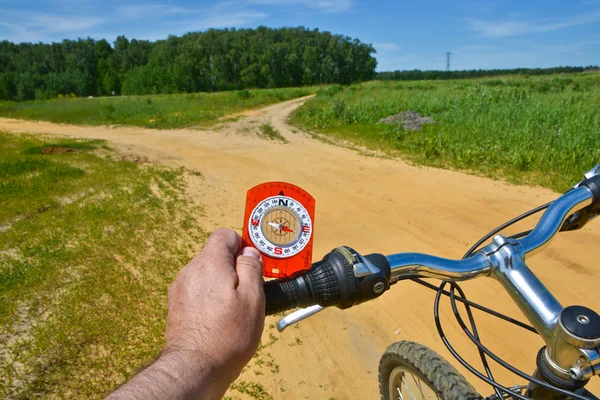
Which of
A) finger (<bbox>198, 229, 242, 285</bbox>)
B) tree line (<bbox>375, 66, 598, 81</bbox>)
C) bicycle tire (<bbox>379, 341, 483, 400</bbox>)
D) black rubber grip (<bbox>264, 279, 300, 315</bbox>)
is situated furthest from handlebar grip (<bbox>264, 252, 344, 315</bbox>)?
tree line (<bbox>375, 66, 598, 81</bbox>)

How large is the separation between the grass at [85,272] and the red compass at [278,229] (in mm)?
1711

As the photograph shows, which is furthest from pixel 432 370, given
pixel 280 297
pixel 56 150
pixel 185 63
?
pixel 185 63

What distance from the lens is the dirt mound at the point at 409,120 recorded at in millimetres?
11914

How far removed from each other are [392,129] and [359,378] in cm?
961

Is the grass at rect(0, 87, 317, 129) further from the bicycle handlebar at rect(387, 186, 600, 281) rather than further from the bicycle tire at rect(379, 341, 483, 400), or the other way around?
the bicycle handlebar at rect(387, 186, 600, 281)

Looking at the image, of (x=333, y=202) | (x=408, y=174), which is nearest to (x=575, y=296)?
(x=333, y=202)

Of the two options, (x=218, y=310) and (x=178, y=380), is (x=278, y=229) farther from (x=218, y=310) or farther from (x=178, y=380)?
(x=178, y=380)

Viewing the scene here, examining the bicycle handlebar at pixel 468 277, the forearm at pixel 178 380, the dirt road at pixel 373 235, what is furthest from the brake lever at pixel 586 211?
the dirt road at pixel 373 235

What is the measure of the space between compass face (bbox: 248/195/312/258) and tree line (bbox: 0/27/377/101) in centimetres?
5912

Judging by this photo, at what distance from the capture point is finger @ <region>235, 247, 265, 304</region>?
985mm

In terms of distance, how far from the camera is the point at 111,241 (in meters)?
5.23

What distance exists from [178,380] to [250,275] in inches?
11.1

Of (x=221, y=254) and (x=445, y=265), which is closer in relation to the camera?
(x=221, y=254)

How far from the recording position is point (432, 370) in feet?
5.20
